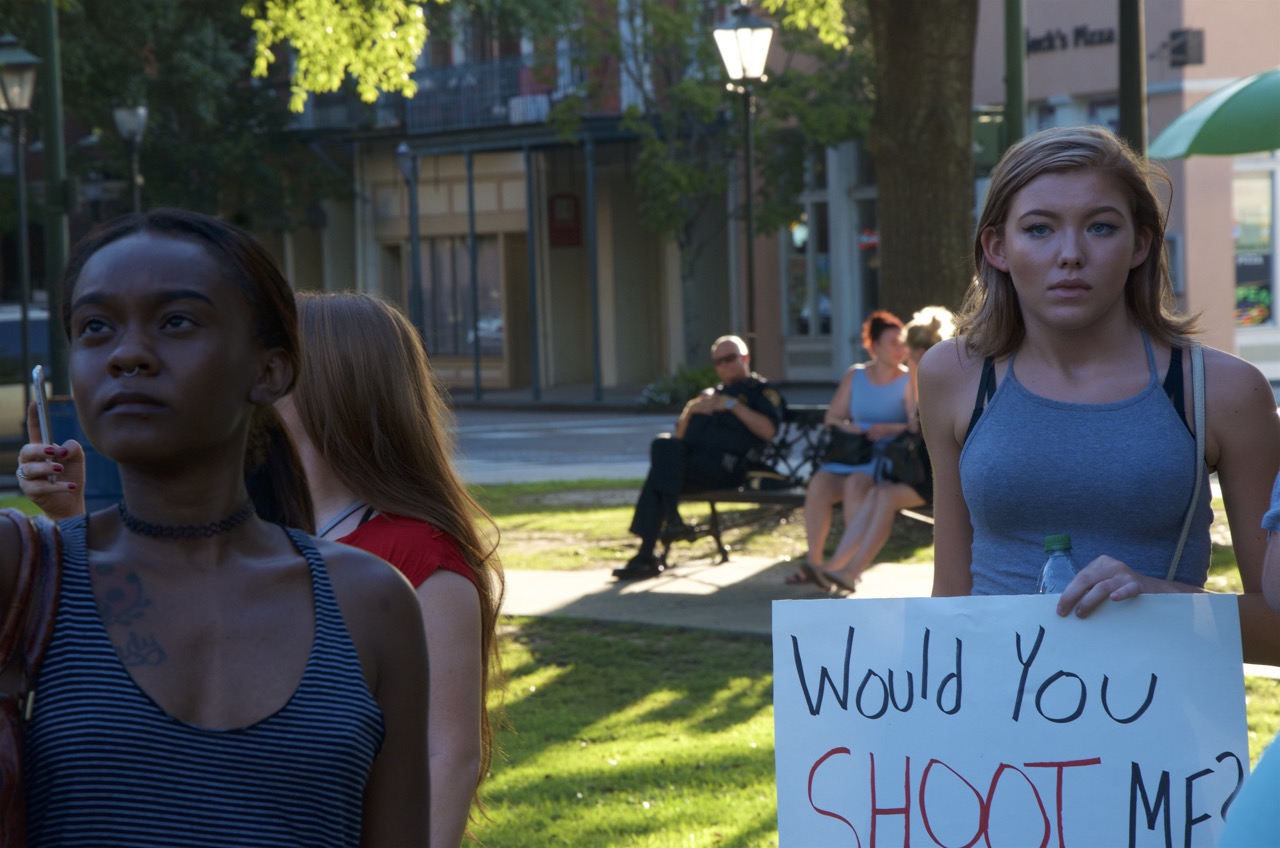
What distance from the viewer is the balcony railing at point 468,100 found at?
3362 cm

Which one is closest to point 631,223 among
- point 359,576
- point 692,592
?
point 692,592

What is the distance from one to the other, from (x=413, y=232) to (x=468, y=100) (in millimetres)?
3141

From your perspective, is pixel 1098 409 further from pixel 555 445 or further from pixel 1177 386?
pixel 555 445

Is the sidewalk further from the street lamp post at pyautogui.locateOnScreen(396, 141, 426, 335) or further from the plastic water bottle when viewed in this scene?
the street lamp post at pyautogui.locateOnScreen(396, 141, 426, 335)

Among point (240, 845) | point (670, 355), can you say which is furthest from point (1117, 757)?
point (670, 355)

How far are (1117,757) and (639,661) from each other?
206 inches

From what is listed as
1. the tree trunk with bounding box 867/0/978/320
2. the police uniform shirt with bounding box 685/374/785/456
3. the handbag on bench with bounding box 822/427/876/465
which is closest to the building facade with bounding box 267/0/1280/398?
the tree trunk with bounding box 867/0/978/320

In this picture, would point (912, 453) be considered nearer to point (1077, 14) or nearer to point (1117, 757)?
point (1117, 757)

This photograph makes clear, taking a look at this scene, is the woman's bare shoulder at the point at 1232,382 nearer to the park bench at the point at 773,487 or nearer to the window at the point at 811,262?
the park bench at the point at 773,487

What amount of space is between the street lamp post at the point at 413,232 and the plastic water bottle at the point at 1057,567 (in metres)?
29.4

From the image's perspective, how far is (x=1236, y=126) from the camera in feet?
35.8

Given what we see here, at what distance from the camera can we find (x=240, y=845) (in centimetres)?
158

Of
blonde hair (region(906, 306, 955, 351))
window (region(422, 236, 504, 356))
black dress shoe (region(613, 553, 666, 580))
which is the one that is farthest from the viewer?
window (region(422, 236, 504, 356))

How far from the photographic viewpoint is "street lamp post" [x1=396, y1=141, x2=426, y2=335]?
110ft
